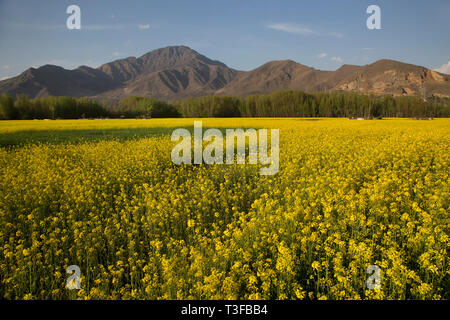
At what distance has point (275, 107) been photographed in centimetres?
9819

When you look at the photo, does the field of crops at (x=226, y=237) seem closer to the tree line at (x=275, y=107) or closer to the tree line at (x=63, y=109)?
the tree line at (x=63, y=109)

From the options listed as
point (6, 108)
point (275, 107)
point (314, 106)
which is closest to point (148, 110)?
point (6, 108)

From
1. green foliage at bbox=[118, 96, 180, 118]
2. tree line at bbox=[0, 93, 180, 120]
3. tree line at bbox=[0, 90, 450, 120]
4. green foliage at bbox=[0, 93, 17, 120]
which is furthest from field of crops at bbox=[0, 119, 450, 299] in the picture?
green foliage at bbox=[118, 96, 180, 118]

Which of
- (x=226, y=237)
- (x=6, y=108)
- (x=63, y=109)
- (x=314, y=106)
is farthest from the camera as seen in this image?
(x=314, y=106)

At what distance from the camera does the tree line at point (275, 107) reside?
3155 inches

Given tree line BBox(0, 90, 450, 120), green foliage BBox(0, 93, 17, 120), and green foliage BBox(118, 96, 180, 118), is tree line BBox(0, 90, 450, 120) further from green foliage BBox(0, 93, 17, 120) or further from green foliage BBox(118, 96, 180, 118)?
green foliage BBox(0, 93, 17, 120)

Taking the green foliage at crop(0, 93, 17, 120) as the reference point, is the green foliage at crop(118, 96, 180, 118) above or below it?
above

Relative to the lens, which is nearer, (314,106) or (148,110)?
(148,110)

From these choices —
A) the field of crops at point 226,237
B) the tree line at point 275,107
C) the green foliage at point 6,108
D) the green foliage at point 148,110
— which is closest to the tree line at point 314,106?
the tree line at point 275,107

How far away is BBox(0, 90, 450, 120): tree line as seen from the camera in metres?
Result: 80.1

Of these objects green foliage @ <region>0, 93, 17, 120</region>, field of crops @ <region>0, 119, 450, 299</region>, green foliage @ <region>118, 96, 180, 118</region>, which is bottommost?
field of crops @ <region>0, 119, 450, 299</region>

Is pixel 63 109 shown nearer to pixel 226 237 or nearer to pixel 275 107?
pixel 275 107

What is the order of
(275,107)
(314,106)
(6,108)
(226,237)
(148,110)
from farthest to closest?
(275,107), (314,106), (148,110), (6,108), (226,237)

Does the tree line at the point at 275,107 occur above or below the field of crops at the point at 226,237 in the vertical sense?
above
